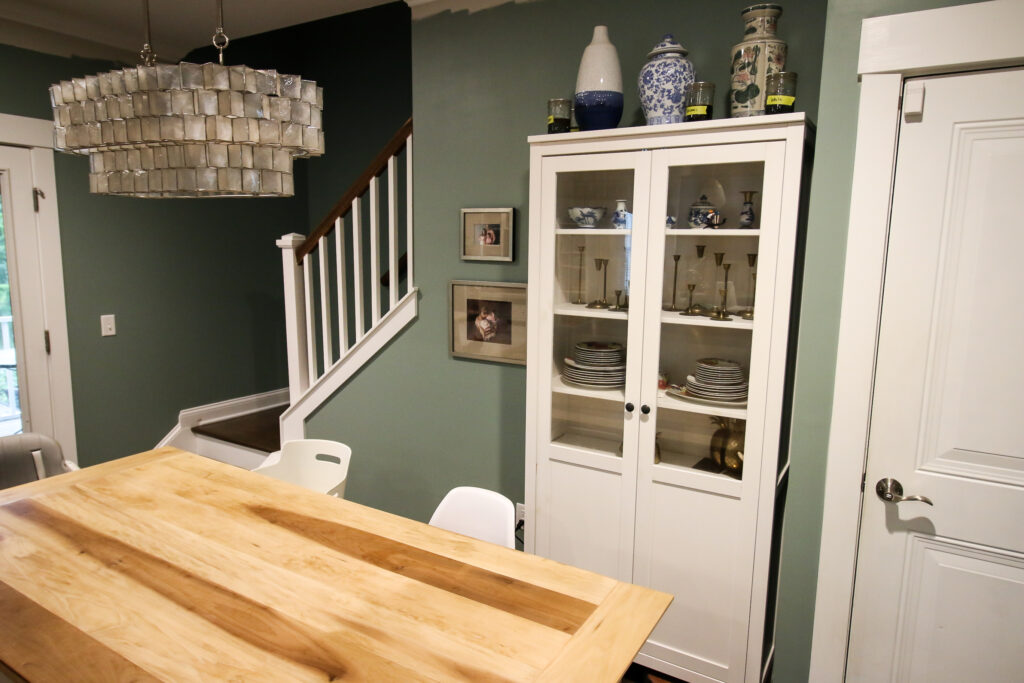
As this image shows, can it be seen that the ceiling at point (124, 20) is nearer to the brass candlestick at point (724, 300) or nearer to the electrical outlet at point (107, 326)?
the electrical outlet at point (107, 326)

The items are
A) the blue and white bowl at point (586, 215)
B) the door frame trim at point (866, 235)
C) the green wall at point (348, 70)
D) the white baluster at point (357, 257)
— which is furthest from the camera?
the green wall at point (348, 70)

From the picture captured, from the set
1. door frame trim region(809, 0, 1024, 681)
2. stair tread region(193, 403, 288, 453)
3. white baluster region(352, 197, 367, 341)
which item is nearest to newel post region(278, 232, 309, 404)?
white baluster region(352, 197, 367, 341)

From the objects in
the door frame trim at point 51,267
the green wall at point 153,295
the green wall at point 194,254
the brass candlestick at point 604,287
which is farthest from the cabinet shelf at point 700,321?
the green wall at point 153,295

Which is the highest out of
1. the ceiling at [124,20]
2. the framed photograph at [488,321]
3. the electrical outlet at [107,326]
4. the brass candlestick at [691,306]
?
the ceiling at [124,20]

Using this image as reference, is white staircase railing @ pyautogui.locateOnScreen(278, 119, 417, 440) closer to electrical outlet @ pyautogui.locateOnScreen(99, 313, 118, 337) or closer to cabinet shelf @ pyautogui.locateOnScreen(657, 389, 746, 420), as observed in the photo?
electrical outlet @ pyautogui.locateOnScreen(99, 313, 118, 337)

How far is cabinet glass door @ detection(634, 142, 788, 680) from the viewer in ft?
6.14

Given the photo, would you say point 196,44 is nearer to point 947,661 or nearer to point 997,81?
point 997,81

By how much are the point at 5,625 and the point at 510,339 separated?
1826 millimetres

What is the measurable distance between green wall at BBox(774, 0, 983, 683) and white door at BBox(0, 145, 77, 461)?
357 cm

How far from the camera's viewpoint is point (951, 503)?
1.62 metres

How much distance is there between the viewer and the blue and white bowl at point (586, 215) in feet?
6.94

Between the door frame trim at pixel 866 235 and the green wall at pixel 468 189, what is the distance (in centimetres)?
63

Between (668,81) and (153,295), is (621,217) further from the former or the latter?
(153,295)

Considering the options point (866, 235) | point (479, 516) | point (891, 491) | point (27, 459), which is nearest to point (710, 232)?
point (866, 235)
